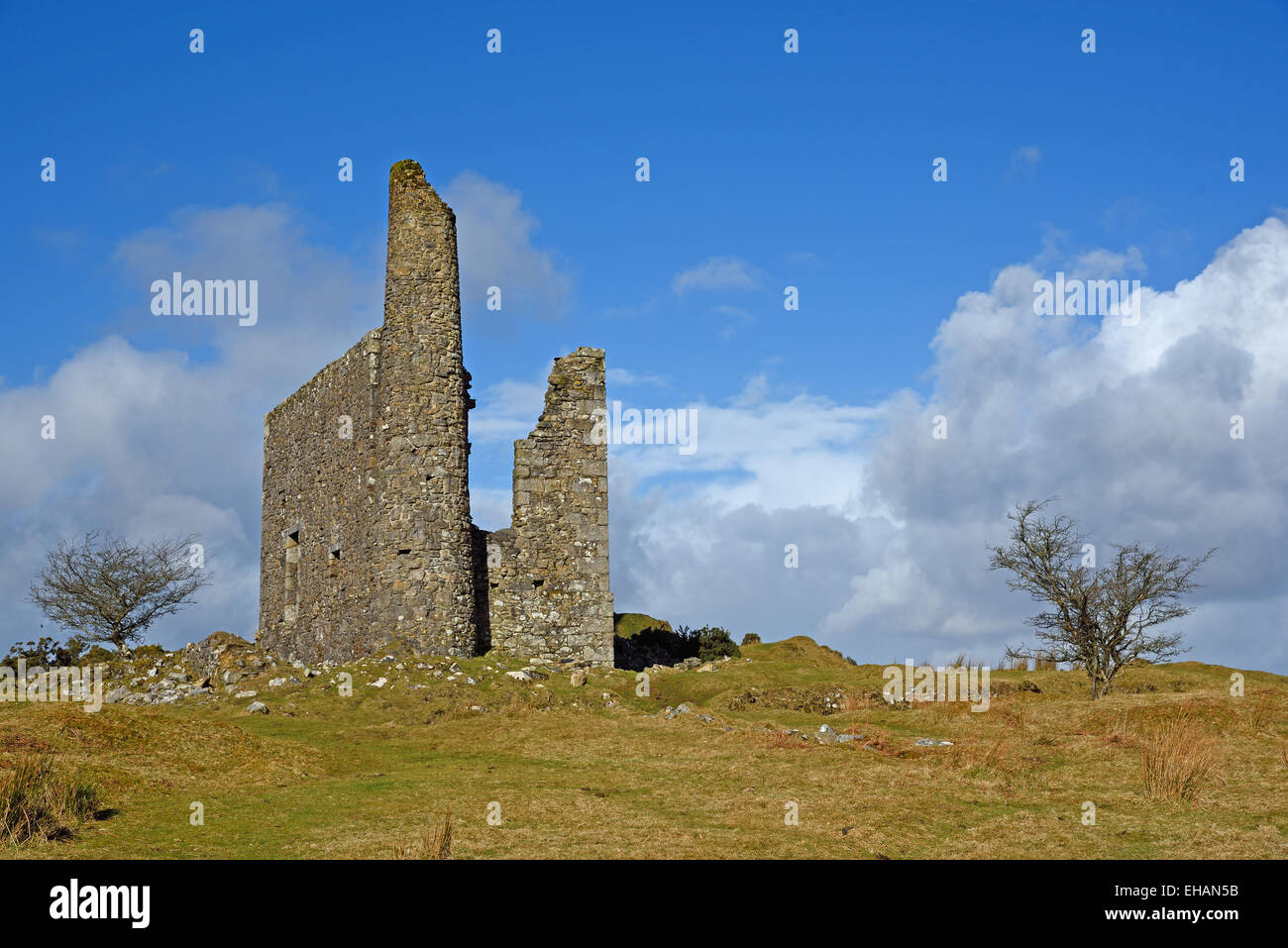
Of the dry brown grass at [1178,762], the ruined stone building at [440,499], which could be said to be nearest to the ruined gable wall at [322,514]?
the ruined stone building at [440,499]

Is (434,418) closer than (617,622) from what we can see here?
Yes

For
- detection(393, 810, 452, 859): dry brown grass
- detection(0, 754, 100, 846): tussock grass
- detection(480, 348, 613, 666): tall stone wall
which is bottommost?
detection(393, 810, 452, 859): dry brown grass

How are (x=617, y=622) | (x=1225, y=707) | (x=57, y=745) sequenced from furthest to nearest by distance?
(x=617, y=622) < (x=1225, y=707) < (x=57, y=745)

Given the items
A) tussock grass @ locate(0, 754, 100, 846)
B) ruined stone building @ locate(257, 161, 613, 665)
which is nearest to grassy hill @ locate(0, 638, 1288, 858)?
tussock grass @ locate(0, 754, 100, 846)

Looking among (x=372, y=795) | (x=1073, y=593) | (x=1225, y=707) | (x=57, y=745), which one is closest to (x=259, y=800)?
(x=372, y=795)

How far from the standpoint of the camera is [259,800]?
13.3m

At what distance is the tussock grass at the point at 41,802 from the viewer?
10594 mm

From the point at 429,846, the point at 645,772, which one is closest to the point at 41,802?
the point at 429,846

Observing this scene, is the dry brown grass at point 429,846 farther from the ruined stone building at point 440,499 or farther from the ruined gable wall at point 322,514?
the ruined gable wall at point 322,514

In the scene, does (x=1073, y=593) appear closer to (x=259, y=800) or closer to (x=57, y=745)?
(x=259, y=800)

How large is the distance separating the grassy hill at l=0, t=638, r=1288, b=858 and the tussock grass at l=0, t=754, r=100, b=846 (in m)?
0.27

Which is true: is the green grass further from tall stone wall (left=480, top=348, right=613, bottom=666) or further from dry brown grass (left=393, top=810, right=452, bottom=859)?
dry brown grass (left=393, top=810, right=452, bottom=859)

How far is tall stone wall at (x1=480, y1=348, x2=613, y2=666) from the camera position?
25.9 metres
